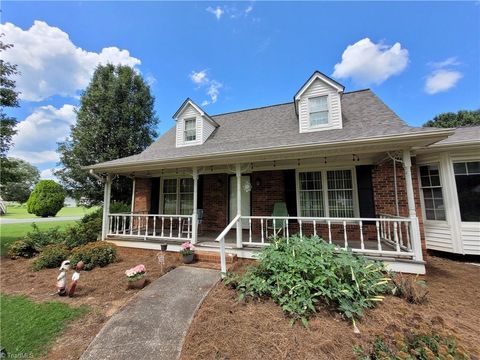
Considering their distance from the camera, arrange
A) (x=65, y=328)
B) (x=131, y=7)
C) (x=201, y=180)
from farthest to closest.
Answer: (x=201, y=180)
(x=131, y=7)
(x=65, y=328)

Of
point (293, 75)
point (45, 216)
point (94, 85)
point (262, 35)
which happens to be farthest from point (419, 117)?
point (45, 216)

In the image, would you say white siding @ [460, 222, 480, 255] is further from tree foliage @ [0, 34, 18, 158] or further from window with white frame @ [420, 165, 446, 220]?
tree foliage @ [0, 34, 18, 158]

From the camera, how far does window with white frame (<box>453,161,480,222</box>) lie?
19.3ft

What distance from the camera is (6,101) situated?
8406mm

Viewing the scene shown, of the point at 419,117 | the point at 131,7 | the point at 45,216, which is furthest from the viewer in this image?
the point at 419,117

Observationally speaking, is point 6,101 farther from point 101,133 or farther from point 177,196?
point 177,196

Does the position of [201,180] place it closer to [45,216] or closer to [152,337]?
[152,337]

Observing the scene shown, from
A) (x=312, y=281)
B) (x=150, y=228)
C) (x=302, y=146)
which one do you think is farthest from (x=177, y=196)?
(x=312, y=281)

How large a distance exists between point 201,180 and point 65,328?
6297 millimetres

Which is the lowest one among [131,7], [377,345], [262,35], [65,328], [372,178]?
[65,328]

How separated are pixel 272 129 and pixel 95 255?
718cm

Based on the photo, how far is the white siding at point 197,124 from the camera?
914cm

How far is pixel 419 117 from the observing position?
25891 millimetres

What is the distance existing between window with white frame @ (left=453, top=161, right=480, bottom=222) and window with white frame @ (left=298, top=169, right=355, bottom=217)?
2.73m
